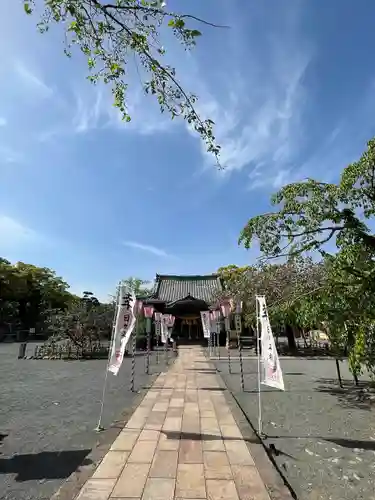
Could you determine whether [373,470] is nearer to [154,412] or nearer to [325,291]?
[325,291]

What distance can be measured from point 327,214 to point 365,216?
79 cm

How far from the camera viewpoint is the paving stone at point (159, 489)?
12.5 feet

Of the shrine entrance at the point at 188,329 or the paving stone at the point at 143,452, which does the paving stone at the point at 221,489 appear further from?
the shrine entrance at the point at 188,329

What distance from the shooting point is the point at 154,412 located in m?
7.82

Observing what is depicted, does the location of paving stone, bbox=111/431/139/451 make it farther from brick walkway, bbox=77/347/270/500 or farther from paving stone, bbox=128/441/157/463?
Answer: paving stone, bbox=128/441/157/463

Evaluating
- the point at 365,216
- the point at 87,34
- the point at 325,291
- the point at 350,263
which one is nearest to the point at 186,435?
the point at 325,291

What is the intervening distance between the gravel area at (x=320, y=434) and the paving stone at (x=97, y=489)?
7.34 feet

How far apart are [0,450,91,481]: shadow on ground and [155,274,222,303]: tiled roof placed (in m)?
32.3

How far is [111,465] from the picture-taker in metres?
4.69

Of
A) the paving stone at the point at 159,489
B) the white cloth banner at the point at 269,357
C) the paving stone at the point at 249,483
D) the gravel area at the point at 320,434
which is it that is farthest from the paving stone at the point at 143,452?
the white cloth banner at the point at 269,357

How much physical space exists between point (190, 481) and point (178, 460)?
2.38 feet

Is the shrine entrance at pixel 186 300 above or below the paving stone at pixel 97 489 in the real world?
above

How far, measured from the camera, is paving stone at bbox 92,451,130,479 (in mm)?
4359

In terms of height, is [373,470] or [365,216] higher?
[365,216]
